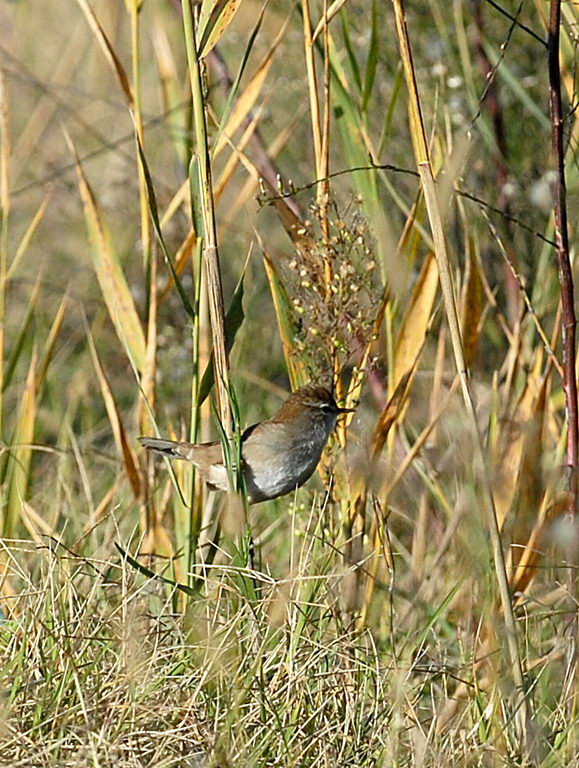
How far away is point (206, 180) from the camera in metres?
1.72

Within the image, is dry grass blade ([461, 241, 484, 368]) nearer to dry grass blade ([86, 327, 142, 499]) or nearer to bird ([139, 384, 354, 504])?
bird ([139, 384, 354, 504])

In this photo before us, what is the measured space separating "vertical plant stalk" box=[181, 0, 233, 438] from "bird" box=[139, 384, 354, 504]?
0.31m

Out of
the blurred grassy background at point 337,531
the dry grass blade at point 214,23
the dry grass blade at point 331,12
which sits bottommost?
the blurred grassy background at point 337,531

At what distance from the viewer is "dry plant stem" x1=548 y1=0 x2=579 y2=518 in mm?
1792

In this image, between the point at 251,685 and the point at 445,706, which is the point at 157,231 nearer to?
the point at 251,685

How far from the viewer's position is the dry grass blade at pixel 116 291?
229cm

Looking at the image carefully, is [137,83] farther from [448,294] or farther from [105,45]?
[448,294]

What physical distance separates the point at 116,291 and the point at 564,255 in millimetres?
873

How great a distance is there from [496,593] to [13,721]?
0.80 metres

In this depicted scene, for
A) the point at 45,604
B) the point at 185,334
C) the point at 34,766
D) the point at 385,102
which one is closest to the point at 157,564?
the point at 45,604

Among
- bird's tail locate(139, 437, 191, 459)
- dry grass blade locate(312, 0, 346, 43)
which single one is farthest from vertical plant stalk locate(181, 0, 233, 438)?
bird's tail locate(139, 437, 191, 459)

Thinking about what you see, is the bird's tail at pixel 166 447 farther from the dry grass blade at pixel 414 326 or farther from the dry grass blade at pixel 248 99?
the dry grass blade at pixel 248 99

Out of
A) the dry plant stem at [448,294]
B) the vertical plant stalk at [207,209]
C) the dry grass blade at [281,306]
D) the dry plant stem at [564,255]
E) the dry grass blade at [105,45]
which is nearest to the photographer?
the dry plant stem at [448,294]

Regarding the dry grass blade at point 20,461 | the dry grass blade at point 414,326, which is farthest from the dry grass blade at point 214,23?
the dry grass blade at point 20,461
